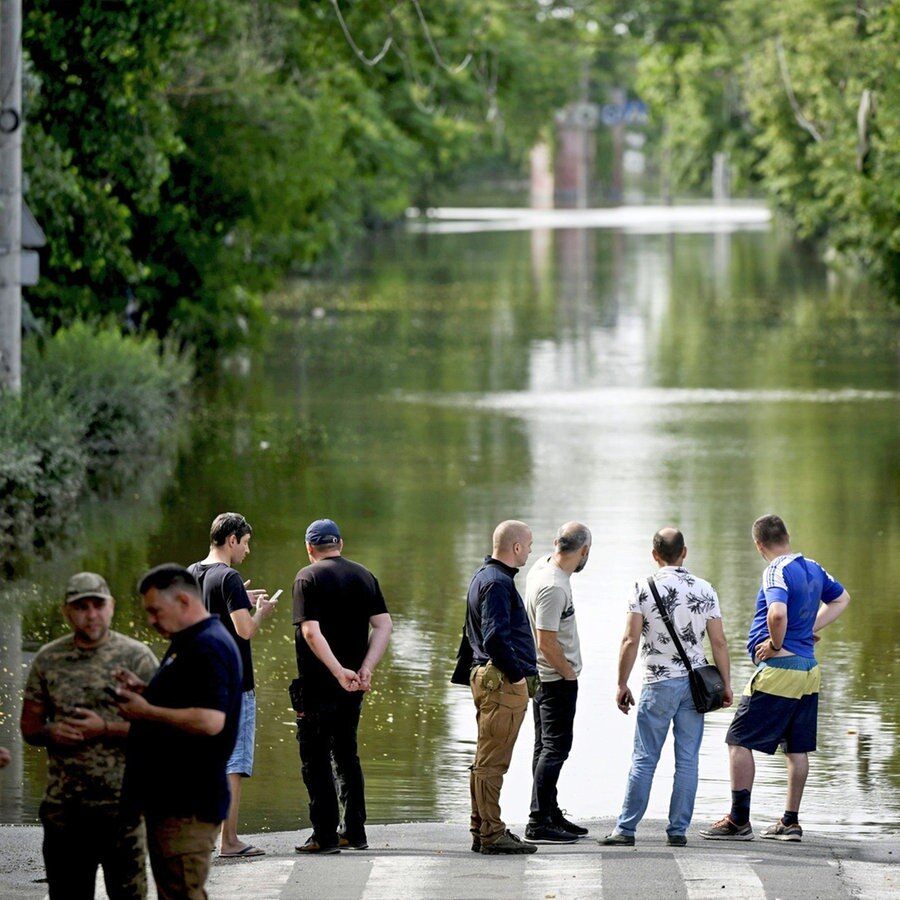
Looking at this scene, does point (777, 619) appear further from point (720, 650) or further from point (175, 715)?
point (175, 715)

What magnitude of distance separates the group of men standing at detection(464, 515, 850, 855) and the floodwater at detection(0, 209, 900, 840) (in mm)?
648

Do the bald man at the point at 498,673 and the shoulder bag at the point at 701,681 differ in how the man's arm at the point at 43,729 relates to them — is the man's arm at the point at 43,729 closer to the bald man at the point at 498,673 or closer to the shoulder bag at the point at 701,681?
the bald man at the point at 498,673

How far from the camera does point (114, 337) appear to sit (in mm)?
23578

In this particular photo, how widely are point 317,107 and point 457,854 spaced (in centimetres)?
2247

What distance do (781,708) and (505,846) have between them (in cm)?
148

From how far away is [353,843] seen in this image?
29.5 ft

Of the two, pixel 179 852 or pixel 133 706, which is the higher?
pixel 133 706

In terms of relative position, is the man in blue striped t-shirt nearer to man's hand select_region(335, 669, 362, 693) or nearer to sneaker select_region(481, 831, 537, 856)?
sneaker select_region(481, 831, 537, 856)

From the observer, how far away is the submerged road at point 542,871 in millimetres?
7992

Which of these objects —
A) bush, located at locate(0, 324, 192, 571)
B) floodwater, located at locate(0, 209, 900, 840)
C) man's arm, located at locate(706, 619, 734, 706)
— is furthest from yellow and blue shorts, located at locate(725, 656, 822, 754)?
bush, located at locate(0, 324, 192, 571)

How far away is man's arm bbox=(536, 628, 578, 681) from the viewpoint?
9.30 meters

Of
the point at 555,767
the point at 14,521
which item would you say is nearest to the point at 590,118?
the point at 14,521

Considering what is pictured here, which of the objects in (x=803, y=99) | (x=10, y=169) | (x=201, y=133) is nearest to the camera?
(x=10, y=169)

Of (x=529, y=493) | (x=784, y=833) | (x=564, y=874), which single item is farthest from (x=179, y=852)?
(x=529, y=493)
